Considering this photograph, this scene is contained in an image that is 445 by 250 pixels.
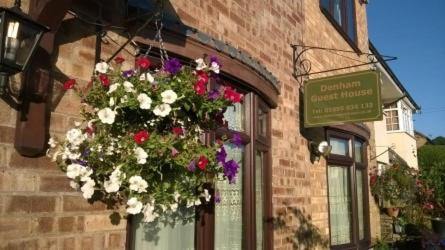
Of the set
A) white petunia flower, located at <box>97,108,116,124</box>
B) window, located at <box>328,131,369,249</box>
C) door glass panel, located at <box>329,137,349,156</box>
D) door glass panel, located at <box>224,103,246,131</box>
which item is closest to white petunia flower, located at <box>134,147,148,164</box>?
white petunia flower, located at <box>97,108,116,124</box>

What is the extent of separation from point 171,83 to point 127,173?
0.63m

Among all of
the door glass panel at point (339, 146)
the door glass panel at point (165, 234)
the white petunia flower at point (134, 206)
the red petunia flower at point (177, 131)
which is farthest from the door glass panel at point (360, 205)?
the white petunia flower at point (134, 206)

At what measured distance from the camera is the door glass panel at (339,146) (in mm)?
8242

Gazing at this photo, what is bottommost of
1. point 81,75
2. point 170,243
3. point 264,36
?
point 170,243

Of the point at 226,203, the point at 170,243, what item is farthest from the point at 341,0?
the point at 170,243

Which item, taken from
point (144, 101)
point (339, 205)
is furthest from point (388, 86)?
point (144, 101)

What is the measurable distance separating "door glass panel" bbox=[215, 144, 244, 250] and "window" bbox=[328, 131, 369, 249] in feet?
10.6

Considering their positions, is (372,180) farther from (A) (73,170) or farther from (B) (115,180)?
(A) (73,170)

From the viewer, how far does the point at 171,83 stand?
2.93 m

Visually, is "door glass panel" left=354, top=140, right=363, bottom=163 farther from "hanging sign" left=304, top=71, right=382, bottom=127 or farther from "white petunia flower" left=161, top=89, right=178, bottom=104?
"white petunia flower" left=161, top=89, right=178, bottom=104

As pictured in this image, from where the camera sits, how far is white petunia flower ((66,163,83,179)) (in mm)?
2771

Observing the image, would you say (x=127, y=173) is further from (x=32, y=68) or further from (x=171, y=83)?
(x=32, y=68)

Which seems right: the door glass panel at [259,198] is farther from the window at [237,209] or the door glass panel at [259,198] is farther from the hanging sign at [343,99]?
the hanging sign at [343,99]

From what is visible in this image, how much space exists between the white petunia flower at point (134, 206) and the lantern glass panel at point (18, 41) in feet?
3.24
